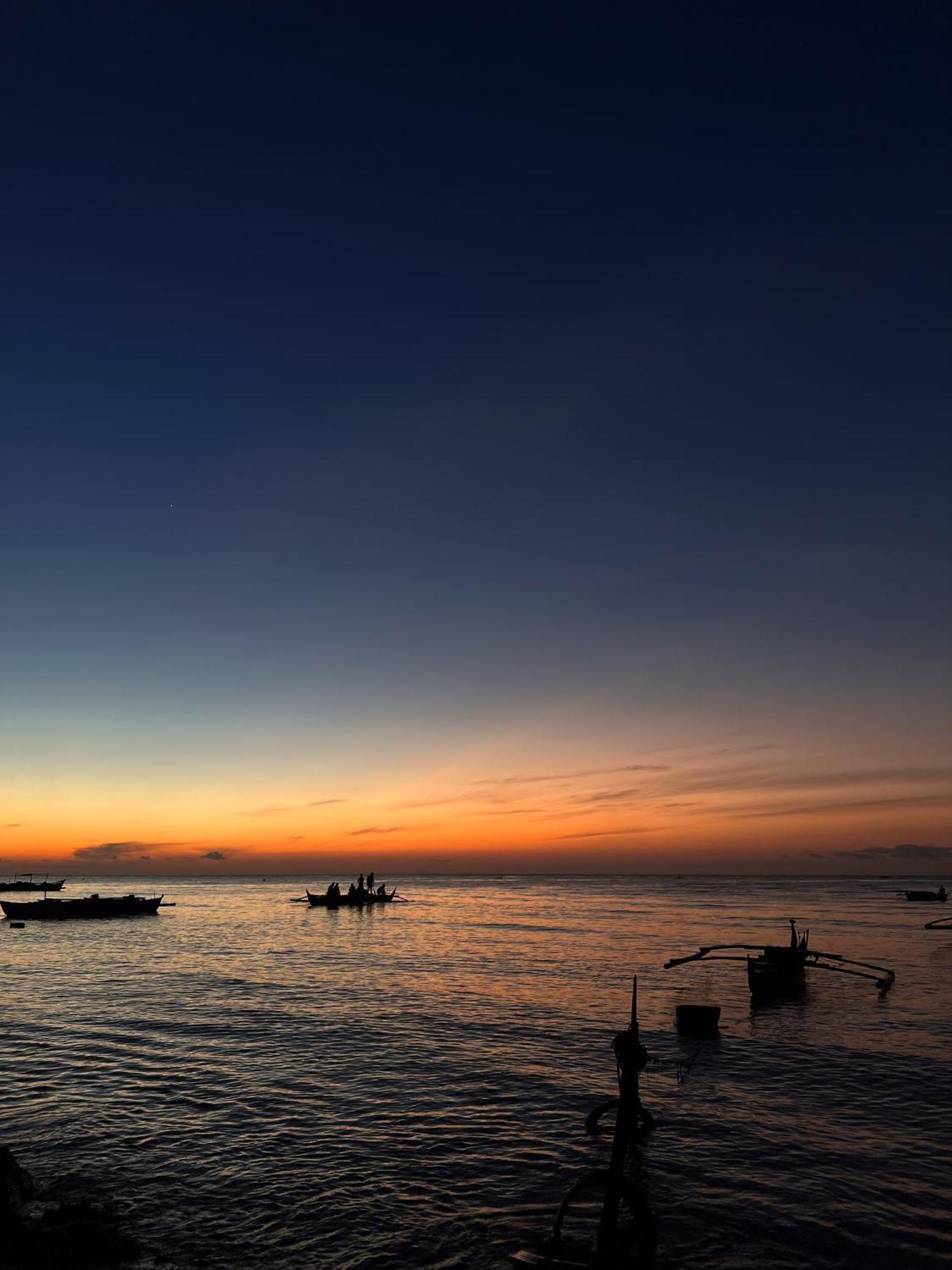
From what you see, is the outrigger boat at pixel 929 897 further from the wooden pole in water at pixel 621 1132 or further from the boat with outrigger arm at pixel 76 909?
the wooden pole in water at pixel 621 1132

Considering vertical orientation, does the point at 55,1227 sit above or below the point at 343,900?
above

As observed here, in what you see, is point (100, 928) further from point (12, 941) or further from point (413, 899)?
point (413, 899)

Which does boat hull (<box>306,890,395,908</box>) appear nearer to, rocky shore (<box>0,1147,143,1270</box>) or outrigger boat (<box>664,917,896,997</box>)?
outrigger boat (<box>664,917,896,997</box>)

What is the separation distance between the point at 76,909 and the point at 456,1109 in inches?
→ 3931

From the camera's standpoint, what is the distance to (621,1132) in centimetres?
1545

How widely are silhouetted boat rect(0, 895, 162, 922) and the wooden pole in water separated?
99.4 meters

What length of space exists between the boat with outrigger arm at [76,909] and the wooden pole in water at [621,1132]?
94538 mm

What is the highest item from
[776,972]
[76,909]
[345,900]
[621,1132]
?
[621,1132]

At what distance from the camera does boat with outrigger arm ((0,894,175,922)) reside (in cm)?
10131

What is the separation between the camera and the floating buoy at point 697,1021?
105ft

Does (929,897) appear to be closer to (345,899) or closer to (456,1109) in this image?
(345,899)

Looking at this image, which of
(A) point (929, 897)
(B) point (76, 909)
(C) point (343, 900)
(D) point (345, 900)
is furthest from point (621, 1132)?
(A) point (929, 897)

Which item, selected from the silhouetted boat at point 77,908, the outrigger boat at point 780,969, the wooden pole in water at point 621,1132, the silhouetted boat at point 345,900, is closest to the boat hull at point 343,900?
the silhouetted boat at point 345,900

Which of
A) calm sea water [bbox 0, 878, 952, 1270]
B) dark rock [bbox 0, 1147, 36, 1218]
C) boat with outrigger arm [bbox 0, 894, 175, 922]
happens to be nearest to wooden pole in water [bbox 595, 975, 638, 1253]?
calm sea water [bbox 0, 878, 952, 1270]
